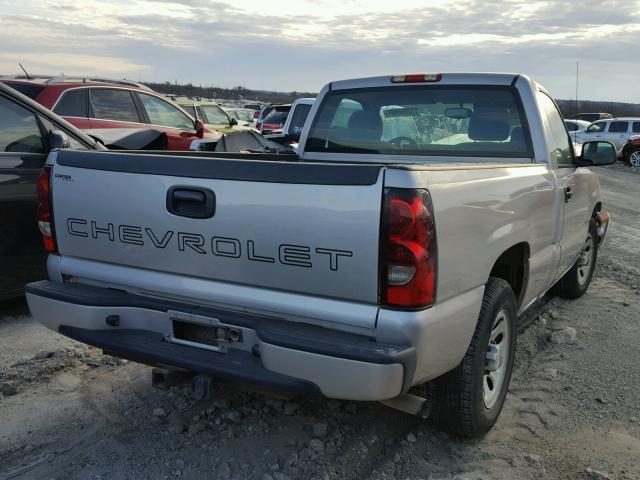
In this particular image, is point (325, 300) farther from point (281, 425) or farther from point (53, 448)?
point (53, 448)

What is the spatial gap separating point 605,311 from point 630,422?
85.7 inches

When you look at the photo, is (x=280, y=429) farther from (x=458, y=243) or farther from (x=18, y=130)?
(x=18, y=130)

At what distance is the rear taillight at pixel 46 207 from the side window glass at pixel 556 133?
309 cm

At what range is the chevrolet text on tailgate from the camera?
2.47 meters

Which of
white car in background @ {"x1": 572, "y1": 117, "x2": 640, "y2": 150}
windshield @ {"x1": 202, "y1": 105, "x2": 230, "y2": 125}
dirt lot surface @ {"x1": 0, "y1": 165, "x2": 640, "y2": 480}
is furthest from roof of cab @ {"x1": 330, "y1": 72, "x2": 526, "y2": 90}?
white car in background @ {"x1": 572, "y1": 117, "x2": 640, "y2": 150}

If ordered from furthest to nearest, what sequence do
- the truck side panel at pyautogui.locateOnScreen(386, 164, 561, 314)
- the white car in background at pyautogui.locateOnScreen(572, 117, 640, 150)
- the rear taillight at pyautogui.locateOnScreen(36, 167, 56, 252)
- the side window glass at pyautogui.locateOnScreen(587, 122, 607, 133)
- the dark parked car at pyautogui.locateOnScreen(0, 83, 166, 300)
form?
the side window glass at pyautogui.locateOnScreen(587, 122, 607, 133), the white car in background at pyautogui.locateOnScreen(572, 117, 640, 150), the dark parked car at pyautogui.locateOnScreen(0, 83, 166, 300), the rear taillight at pyautogui.locateOnScreen(36, 167, 56, 252), the truck side panel at pyautogui.locateOnScreen(386, 164, 561, 314)

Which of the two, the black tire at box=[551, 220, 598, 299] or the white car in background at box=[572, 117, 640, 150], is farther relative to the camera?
the white car in background at box=[572, 117, 640, 150]

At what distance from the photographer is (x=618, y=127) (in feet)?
78.7

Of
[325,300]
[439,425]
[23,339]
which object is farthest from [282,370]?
[23,339]

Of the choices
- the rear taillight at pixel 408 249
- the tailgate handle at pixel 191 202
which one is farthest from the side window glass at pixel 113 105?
the rear taillight at pixel 408 249

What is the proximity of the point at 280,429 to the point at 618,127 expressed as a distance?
24.3 meters

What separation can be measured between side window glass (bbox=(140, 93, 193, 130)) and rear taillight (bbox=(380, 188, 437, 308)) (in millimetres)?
8377

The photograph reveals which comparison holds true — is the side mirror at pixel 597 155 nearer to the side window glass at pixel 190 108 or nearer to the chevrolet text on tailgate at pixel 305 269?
the chevrolet text on tailgate at pixel 305 269

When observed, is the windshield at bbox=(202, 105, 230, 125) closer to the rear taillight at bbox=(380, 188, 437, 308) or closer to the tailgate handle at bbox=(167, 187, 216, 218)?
the tailgate handle at bbox=(167, 187, 216, 218)
